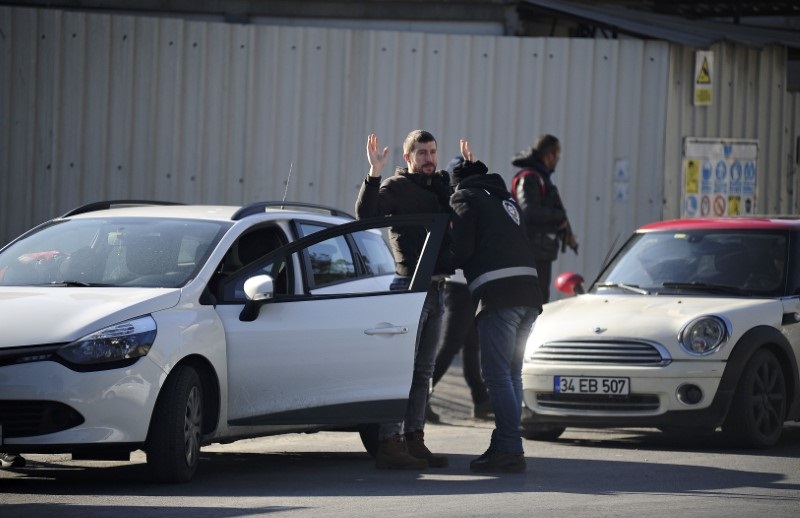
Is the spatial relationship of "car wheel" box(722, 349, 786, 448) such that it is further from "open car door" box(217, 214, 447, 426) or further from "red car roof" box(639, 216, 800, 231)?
"open car door" box(217, 214, 447, 426)

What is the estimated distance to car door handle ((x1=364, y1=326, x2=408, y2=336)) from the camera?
852 cm

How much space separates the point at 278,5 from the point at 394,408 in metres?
7.66

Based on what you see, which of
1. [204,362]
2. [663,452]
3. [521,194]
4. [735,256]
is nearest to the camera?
[204,362]

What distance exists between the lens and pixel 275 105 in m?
14.4

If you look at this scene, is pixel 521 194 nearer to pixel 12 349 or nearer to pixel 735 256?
pixel 735 256

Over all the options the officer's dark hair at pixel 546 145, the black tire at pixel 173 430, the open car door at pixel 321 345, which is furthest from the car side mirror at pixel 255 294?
the officer's dark hair at pixel 546 145

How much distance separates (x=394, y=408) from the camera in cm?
852

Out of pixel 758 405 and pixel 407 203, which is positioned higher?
pixel 407 203

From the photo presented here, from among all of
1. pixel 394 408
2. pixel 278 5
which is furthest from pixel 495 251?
pixel 278 5

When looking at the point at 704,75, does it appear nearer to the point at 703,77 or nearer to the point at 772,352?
the point at 703,77

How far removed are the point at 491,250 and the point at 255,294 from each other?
1.43 metres

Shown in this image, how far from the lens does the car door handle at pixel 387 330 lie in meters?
8.52

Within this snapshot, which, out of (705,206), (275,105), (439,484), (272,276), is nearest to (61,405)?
(272,276)

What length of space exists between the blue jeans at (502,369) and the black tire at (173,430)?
1789mm
